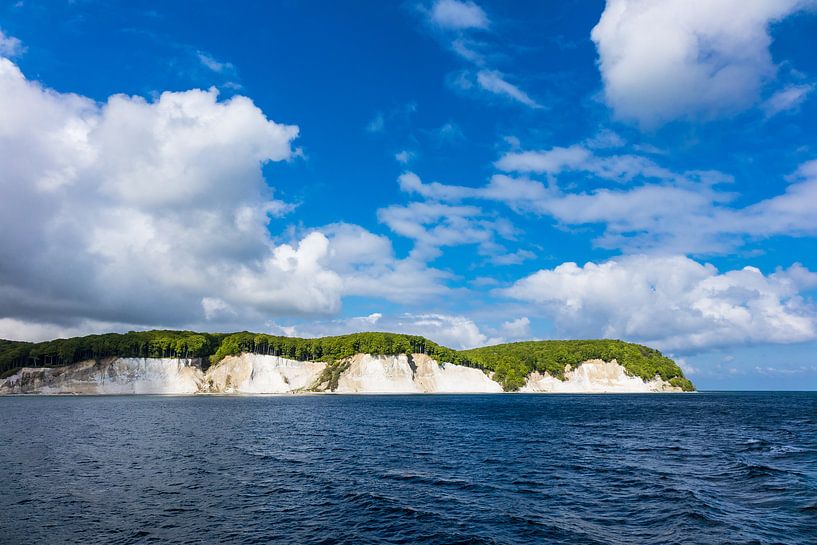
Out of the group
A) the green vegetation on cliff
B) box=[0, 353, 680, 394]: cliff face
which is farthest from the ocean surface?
the green vegetation on cliff

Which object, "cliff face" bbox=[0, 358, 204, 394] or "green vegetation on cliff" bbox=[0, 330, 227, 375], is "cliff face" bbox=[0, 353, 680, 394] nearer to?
"cliff face" bbox=[0, 358, 204, 394]

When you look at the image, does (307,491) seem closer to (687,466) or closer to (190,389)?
(687,466)

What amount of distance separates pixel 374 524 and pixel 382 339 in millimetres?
176779

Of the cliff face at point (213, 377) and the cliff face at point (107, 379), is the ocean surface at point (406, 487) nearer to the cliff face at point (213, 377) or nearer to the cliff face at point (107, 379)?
the cliff face at point (213, 377)

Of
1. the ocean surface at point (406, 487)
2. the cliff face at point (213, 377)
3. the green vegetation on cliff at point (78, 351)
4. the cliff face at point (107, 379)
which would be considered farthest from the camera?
the green vegetation on cliff at point (78, 351)

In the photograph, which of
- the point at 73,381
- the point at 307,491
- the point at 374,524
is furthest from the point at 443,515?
the point at 73,381

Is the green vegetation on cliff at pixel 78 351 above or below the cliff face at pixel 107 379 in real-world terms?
above

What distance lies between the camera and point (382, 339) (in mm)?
199625

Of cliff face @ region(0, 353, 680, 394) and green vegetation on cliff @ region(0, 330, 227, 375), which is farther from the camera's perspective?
green vegetation on cliff @ region(0, 330, 227, 375)

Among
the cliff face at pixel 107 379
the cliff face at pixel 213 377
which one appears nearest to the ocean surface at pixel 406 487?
the cliff face at pixel 213 377

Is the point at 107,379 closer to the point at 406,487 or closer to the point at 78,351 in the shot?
the point at 78,351

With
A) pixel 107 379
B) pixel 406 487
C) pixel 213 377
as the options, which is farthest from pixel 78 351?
pixel 406 487

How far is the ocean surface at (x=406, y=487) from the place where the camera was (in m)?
22.4

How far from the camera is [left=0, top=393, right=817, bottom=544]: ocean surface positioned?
2241cm
